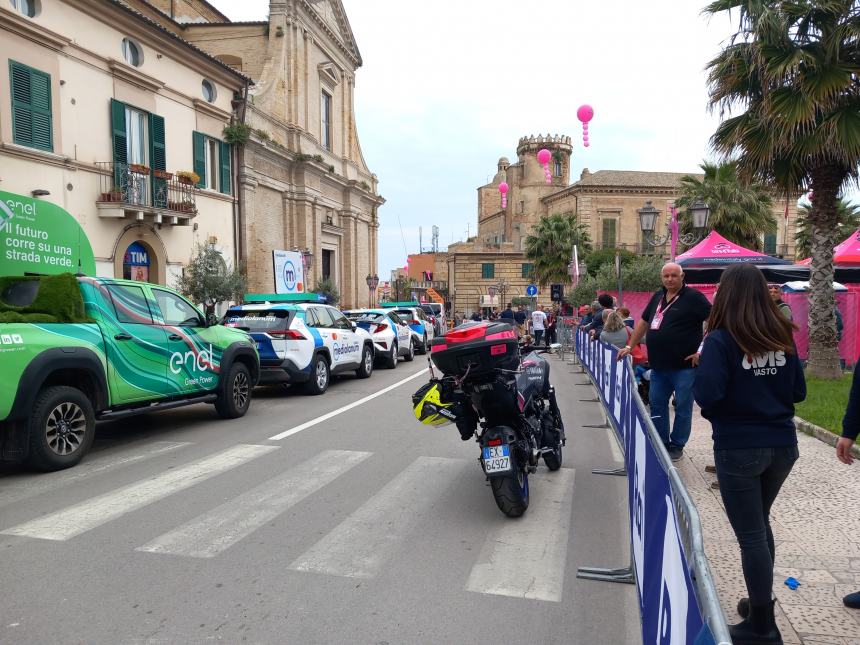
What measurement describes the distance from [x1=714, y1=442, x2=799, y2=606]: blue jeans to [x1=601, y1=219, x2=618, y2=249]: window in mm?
64014

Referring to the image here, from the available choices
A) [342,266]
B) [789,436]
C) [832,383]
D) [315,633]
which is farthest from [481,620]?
[342,266]

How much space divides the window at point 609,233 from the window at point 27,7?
184 feet

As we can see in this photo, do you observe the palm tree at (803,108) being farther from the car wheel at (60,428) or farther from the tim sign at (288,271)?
the tim sign at (288,271)

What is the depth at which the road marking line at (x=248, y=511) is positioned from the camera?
4.47 metres

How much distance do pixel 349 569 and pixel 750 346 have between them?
2.75 m

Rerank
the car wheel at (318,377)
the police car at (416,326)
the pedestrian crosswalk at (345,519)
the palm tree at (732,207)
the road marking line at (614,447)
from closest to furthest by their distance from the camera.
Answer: the pedestrian crosswalk at (345,519) → the road marking line at (614,447) → the car wheel at (318,377) → the police car at (416,326) → the palm tree at (732,207)

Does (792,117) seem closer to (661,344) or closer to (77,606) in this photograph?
(661,344)

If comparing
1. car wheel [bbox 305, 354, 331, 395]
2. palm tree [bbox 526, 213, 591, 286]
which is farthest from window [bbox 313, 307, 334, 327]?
palm tree [bbox 526, 213, 591, 286]

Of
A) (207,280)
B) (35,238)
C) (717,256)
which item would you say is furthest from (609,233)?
(35,238)

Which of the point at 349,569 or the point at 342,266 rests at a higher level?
the point at 342,266

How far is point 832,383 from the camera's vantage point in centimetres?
1148

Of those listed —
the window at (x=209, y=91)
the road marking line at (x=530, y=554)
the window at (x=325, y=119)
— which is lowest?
the road marking line at (x=530, y=554)

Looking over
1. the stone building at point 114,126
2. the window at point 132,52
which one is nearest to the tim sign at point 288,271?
the stone building at point 114,126

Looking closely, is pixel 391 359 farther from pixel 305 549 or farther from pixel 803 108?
pixel 305 549
